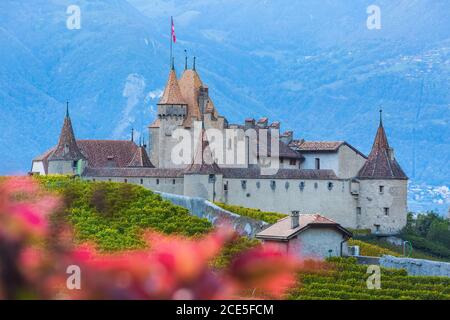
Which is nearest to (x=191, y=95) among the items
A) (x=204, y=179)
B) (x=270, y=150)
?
(x=270, y=150)

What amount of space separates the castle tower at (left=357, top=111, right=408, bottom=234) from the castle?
0.21 feet

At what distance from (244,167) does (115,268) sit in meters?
77.9

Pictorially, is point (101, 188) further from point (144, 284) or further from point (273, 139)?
point (144, 284)

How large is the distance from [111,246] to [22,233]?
46836 millimetres

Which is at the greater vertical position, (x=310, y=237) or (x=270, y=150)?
(x=270, y=150)

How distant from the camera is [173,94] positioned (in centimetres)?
9044

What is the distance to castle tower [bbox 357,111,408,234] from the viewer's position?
274ft

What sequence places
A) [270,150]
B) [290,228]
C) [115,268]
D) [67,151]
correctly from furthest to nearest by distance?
1. [270,150]
2. [67,151]
3. [290,228]
4. [115,268]

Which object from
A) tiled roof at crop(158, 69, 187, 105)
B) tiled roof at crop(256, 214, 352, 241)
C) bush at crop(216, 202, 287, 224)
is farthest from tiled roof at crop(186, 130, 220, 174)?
tiled roof at crop(256, 214, 352, 241)

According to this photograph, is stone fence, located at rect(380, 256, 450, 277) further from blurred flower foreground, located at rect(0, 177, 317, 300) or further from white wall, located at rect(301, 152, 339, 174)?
blurred flower foreground, located at rect(0, 177, 317, 300)

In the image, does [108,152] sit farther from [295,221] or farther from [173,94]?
[295,221]
